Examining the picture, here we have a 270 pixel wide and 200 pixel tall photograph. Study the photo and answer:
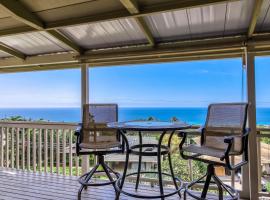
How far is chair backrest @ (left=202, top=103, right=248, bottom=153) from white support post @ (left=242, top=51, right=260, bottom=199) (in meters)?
0.42

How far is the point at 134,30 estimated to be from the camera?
3.17m

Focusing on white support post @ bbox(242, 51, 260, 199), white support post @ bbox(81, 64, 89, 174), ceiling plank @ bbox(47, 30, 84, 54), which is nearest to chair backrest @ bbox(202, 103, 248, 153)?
white support post @ bbox(242, 51, 260, 199)

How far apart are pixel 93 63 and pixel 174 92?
13169 millimetres

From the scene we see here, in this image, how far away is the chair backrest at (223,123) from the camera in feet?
8.86

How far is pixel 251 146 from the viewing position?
10.1 ft

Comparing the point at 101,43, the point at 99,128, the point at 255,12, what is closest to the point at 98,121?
the point at 99,128

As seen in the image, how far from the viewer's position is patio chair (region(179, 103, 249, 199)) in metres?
2.53

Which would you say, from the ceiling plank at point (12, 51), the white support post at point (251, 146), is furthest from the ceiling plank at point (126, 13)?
the white support post at point (251, 146)

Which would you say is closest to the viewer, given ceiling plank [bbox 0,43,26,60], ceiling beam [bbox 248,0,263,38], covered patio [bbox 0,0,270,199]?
ceiling beam [bbox 248,0,263,38]

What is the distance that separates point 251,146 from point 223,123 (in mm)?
570

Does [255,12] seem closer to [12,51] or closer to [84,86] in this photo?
[84,86]

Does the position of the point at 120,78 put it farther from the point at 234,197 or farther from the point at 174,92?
the point at 234,197

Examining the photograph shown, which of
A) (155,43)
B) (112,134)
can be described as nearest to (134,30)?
(155,43)

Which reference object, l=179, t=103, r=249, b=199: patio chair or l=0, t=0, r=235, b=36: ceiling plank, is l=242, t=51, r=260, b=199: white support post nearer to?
l=179, t=103, r=249, b=199: patio chair
